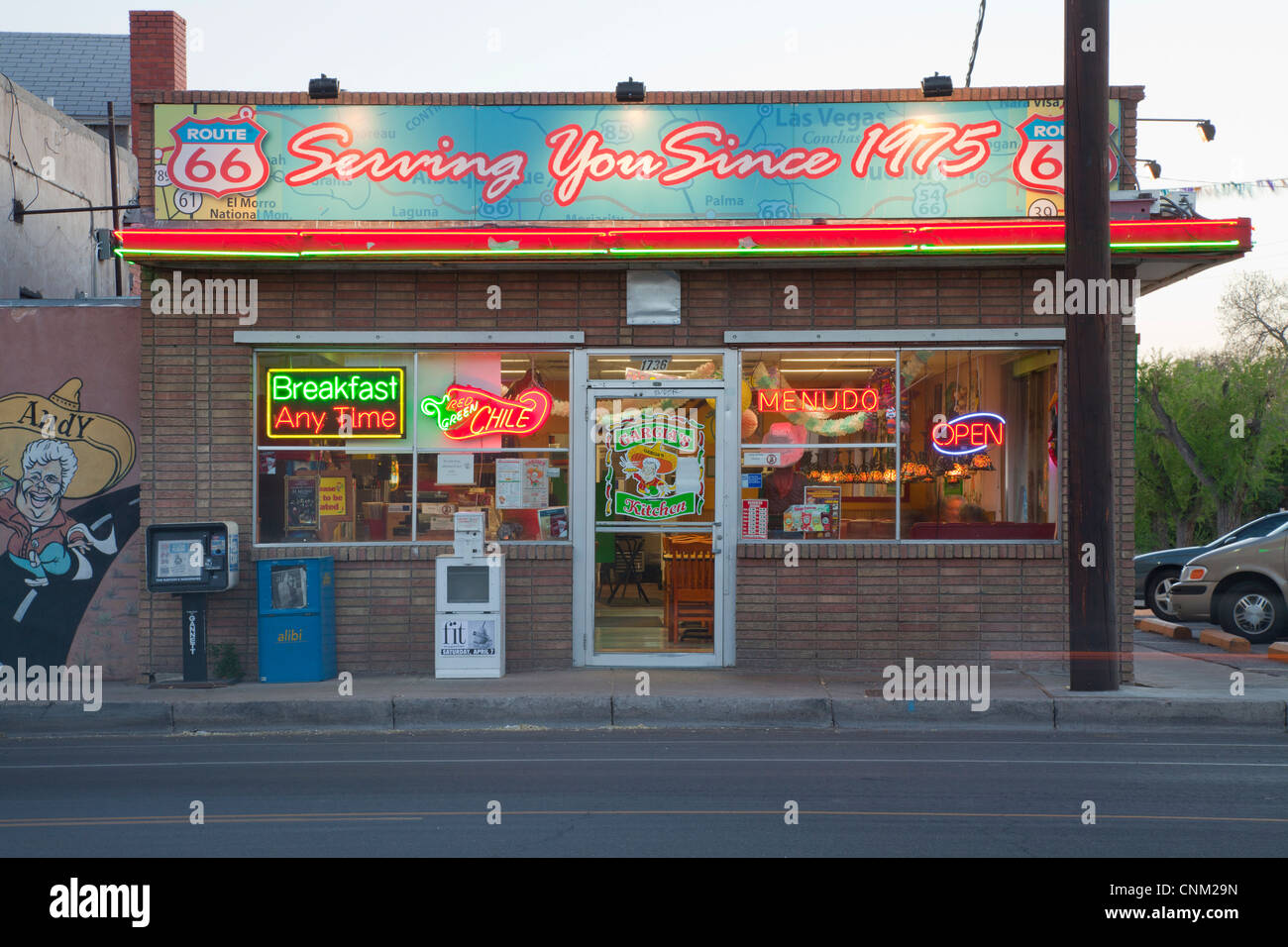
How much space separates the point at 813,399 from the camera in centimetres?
1191

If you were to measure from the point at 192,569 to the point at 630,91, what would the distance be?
6.14m

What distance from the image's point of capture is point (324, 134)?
463 inches

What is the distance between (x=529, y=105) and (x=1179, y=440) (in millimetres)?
31975

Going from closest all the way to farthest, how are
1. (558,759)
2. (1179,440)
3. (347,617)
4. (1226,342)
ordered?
(558,759) → (347,617) → (1179,440) → (1226,342)

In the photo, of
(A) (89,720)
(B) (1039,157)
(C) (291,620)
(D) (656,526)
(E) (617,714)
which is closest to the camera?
(E) (617,714)

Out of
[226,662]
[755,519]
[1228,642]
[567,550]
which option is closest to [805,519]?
[755,519]

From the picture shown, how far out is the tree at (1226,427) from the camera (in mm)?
38719

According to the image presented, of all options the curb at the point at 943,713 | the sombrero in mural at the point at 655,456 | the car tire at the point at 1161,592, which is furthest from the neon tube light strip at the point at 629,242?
the car tire at the point at 1161,592

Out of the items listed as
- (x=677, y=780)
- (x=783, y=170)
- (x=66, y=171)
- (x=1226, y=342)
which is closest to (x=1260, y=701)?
(x=677, y=780)

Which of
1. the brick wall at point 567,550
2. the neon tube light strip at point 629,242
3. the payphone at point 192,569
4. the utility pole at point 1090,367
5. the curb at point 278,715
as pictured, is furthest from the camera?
the brick wall at point 567,550

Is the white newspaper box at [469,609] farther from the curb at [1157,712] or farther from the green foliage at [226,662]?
the curb at [1157,712]

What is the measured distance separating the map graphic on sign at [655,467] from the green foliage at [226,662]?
150 inches

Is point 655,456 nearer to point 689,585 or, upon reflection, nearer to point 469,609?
point 689,585

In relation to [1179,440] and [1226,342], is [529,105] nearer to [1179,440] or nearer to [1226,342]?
[1179,440]
